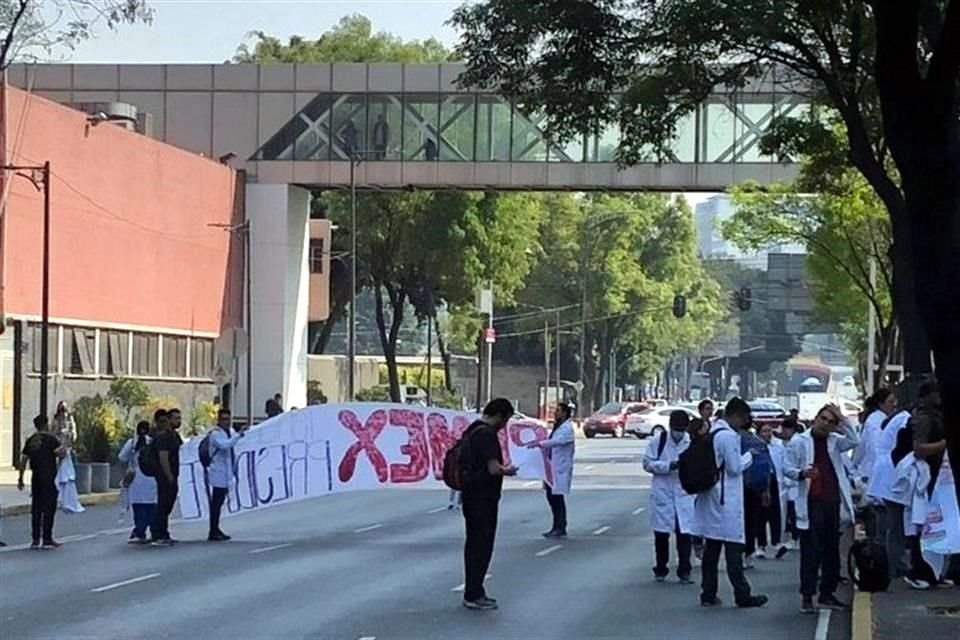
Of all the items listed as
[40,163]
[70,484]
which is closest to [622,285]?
[40,163]

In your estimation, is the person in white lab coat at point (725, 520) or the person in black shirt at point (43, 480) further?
the person in black shirt at point (43, 480)

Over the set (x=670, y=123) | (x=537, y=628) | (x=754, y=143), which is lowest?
(x=537, y=628)

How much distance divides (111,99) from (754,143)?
21297mm

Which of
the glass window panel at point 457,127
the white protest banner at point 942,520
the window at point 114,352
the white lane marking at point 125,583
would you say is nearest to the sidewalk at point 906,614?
the white protest banner at point 942,520

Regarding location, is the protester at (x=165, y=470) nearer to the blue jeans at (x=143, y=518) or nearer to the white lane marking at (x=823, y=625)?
the blue jeans at (x=143, y=518)

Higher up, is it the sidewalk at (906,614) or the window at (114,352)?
the window at (114,352)

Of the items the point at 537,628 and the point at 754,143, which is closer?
the point at 537,628

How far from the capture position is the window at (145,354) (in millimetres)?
52344

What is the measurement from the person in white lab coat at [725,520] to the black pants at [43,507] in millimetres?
9558

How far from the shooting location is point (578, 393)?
10488cm

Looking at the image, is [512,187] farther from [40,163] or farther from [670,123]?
[670,123]

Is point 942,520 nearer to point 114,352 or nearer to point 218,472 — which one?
point 218,472

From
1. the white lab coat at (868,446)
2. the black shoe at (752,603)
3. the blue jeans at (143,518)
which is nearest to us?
the black shoe at (752,603)

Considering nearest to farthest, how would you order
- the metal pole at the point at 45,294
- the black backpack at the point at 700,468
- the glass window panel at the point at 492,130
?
the black backpack at the point at 700,468 → the metal pole at the point at 45,294 → the glass window panel at the point at 492,130
